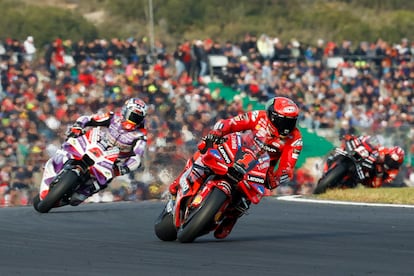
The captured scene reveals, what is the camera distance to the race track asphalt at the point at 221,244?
8.07 m

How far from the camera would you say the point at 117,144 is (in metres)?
15.7

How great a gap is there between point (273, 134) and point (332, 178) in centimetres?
872

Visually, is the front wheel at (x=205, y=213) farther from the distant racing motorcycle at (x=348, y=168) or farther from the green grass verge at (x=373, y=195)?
the distant racing motorcycle at (x=348, y=168)

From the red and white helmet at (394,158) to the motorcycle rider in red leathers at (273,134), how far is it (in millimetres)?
9799

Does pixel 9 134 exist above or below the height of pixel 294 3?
above

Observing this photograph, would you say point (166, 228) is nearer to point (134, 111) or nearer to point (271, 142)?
point (271, 142)

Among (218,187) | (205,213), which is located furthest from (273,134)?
(205,213)

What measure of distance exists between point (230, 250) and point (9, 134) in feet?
38.3

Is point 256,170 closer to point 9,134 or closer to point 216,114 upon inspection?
point 9,134

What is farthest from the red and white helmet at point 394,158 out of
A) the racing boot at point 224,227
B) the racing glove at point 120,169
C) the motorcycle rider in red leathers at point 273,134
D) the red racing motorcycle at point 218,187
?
the red racing motorcycle at point 218,187

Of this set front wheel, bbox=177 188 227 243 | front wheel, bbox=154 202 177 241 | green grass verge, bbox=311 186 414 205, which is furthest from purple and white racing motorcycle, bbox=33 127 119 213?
front wheel, bbox=177 188 227 243

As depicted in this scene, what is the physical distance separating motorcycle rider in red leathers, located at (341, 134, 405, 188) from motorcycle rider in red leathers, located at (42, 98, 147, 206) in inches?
218

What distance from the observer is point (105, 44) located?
26531 millimetres

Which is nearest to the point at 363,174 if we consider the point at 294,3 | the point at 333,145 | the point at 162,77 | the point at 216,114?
the point at 333,145
